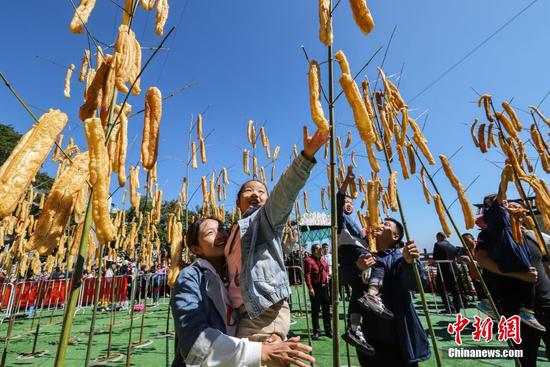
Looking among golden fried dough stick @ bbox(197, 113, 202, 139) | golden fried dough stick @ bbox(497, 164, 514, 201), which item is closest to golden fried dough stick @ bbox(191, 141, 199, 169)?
golden fried dough stick @ bbox(197, 113, 202, 139)

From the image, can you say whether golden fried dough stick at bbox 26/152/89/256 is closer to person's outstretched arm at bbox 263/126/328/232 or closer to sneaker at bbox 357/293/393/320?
person's outstretched arm at bbox 263/126/328/232

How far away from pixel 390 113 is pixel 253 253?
1.77 m

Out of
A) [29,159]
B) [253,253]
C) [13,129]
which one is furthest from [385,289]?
[13,129]

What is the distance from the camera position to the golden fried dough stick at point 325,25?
5.45 ft

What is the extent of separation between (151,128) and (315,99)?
815 millimetres

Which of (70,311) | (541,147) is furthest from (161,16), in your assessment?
(541,147)

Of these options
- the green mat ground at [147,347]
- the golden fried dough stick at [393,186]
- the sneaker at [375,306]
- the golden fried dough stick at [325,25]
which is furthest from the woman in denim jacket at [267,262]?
the green mat ground at [147,347]

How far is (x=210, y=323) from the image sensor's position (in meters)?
1.66

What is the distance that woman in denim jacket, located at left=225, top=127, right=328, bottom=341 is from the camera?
1623 millimetres

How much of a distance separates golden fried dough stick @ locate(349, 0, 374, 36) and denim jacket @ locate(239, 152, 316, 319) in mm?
771

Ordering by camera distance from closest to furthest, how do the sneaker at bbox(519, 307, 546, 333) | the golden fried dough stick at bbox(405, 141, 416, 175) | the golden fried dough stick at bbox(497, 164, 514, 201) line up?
the golden fried dough stick at bbox(405, 141, 416, 175) < the golden fried dough stick at bbox(497, 164, 514, 201) < the sneaker at bbox(519, 307, 546, 333)

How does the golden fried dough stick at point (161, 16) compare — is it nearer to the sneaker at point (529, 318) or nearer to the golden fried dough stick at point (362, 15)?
the golden fried dough stick at point (362, 15)

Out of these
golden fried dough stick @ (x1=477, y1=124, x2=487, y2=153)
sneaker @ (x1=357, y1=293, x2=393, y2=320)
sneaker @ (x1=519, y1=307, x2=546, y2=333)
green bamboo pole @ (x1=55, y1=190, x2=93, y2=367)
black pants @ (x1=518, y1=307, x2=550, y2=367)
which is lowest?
black pants @ (x1=518, y1=307, x2=550, y2=367)

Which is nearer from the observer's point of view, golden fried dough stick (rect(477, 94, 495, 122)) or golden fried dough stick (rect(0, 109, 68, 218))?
golden fried dough stick (rect(0, 109, 68, 218))
